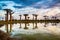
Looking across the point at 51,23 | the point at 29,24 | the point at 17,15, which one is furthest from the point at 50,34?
the point at 17,15

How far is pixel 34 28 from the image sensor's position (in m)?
3.46

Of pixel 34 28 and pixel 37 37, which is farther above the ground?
pixel 34 28

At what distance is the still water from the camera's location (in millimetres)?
3441

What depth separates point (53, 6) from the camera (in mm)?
3527

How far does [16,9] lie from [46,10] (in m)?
0.53

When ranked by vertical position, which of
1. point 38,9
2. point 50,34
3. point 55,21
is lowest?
point 50,34

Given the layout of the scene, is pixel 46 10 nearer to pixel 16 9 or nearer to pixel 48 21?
pixel 48 21

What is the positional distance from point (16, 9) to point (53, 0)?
67 centimetres

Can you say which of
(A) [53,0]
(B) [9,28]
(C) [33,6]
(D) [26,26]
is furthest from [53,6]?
(B) [9,28]

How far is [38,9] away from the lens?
A: 352 cm

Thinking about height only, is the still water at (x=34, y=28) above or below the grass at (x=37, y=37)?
above

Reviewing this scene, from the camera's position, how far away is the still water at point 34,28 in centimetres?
344

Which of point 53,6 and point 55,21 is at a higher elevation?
point 53,6

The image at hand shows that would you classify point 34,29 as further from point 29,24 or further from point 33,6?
point 33,6
